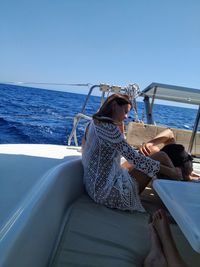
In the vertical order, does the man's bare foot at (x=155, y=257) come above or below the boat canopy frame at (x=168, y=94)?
below

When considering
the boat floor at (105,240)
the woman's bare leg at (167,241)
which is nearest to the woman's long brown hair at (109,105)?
the boat floor at (105,240)

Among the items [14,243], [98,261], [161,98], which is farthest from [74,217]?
[161,98]

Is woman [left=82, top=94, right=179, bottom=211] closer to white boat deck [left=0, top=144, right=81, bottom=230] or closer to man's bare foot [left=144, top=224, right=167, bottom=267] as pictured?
white boat deck [left=0, top=144, right=81, bottom=230]

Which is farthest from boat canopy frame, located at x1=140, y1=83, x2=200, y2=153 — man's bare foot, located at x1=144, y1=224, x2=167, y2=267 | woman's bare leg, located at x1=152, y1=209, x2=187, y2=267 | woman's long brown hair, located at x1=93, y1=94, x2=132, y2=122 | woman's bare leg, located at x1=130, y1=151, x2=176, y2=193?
man's bare foot, located at x1=144, y1=224, x2=167, y2=267

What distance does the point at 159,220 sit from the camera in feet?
3.82

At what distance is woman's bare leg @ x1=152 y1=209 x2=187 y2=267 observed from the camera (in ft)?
3.03

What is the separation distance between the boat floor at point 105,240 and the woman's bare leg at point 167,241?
0.31ft

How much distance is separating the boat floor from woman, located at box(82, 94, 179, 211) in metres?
0.06

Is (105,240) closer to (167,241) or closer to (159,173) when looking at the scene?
(167,241)

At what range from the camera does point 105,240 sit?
1156mm

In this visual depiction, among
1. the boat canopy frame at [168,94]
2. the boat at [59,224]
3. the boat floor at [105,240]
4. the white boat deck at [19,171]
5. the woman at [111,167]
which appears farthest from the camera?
the boat canopy frame at [168,94]

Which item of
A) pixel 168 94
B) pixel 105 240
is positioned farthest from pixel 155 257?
pixel 168 94

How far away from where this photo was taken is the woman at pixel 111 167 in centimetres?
145

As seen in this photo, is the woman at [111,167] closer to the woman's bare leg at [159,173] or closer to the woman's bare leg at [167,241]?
the woman's bare leg at [159,173]
